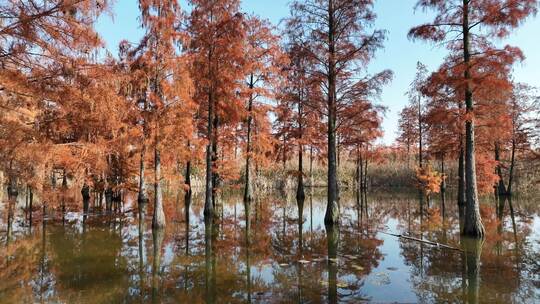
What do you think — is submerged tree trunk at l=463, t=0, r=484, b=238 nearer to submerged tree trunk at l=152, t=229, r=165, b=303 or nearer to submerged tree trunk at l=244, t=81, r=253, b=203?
submerged tree trunk at l=152, t=229, r=165, b=303

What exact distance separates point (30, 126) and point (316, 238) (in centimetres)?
904

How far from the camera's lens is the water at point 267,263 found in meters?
6.72

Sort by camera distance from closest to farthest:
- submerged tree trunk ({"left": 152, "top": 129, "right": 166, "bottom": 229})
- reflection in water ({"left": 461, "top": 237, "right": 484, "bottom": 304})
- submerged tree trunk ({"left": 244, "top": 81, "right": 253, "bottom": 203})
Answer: reflection in water ({"left": 461, "top": 237, "right": 484, "bottom": 304}) < submerged tree trunk ({"left": 152, "top": 129, "right": 166, "bottom": 229}) < submerged tree trunk ({"left": 244, "top": 81, "right": 253, "bottom": 203})

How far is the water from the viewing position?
265 inches

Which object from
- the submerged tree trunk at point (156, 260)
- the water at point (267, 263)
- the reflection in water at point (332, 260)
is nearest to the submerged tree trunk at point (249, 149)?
the water at point (267, 263)

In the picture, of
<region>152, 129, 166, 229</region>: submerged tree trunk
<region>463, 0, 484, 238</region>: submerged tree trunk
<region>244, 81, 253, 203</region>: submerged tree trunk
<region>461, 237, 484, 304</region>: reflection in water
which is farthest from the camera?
<region>244, 81, 253, 203</region>: submerged tree trunk

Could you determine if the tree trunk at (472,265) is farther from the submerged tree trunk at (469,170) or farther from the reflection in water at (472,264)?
the submerged tree trunk at (469,170)

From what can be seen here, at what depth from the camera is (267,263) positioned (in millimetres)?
9023

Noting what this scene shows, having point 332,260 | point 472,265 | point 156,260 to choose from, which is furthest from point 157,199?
point 472,265

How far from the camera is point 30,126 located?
8211 millimetres

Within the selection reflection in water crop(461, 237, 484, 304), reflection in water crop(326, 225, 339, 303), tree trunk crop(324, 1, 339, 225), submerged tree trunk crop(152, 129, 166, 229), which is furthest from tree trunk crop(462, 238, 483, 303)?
submerged tree trunk crop(152, 129, 166, 229)

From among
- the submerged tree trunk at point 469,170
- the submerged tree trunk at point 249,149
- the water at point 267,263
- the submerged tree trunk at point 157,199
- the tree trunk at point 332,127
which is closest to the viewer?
the water at point 267,263

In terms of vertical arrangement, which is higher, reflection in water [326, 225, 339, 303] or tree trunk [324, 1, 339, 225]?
tree trunk [324, 1, 339, 225]

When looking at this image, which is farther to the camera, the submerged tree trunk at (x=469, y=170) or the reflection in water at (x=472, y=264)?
the submerged tree trunk at (x=469, y=170)
